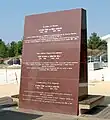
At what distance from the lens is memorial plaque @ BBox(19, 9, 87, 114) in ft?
27.7

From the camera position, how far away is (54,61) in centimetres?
873

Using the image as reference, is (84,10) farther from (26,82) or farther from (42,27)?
(26,82)

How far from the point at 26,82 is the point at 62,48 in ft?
5.23

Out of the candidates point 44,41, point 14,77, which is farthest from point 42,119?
point 14,77

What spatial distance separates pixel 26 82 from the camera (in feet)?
30.1

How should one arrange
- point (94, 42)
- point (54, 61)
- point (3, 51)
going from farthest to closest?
point (3, 51), point (94, 42), point (54, 61)

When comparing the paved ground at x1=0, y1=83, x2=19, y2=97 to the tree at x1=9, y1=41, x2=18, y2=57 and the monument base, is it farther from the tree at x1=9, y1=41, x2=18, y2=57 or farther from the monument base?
the tree at x1=9, y1=41, x2=18, y2=57

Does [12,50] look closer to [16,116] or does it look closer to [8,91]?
[8,91]

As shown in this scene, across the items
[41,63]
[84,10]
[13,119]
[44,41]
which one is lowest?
[13,119]

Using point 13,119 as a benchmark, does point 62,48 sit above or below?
above

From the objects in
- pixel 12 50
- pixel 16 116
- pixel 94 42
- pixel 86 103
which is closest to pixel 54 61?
pixel 86 103

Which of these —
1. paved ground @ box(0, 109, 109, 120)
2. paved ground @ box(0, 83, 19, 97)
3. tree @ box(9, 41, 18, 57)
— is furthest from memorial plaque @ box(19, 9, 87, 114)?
tree @ box(9, 41, 18, 57)

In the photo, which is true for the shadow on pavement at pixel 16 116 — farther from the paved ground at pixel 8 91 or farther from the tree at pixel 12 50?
the tree at pixel 12 50

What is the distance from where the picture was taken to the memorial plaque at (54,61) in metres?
8.45
